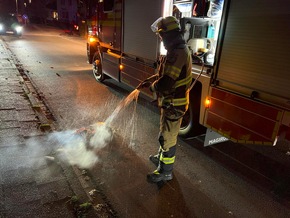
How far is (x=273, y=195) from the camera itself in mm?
3141

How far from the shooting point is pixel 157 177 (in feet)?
10.6

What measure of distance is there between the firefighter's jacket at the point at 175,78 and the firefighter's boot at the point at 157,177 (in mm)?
904

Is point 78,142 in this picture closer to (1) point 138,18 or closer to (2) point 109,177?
(2) point 109,177

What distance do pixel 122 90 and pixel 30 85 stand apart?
2.62m

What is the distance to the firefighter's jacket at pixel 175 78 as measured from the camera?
277cm

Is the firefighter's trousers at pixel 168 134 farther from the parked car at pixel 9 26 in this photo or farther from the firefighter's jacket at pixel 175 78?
the parked car at pixel 9 26

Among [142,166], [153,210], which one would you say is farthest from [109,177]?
[153,210]

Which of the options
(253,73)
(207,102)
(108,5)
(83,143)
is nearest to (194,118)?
(207,102)

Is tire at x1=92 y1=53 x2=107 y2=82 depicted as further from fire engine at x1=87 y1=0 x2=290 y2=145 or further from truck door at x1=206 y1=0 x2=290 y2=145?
truck door at x1=206 y1=0 x2=290 y2=145

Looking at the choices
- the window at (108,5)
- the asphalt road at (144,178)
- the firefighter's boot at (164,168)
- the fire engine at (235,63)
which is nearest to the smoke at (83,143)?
the asphalt road at (144,178)

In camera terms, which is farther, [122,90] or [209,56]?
[122,90]

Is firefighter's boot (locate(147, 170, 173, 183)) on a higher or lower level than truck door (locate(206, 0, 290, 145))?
lower

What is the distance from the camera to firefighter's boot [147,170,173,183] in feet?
10.6

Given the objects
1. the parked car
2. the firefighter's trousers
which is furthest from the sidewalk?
the parked car
